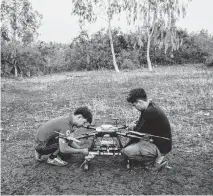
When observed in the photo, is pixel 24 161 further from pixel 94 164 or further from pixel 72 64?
pixel 72 64

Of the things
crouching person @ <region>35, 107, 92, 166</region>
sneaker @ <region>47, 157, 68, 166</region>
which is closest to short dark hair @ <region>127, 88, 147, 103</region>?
crouching person @ <region>35, 107, 92, 166</region>

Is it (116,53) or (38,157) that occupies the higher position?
(116,53)

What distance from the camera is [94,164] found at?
4777mm

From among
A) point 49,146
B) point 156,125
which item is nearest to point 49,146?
point 49,146

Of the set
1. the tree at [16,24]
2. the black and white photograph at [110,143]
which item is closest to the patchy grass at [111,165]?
the black and white photograph at [110,143]

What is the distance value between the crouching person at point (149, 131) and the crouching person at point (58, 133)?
0.76m

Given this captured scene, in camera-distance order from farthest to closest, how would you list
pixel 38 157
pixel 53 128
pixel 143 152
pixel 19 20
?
pixel 19 20 < pixel 38 157 < pixel 53 128 < pixel 143 152

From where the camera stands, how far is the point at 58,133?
430cm

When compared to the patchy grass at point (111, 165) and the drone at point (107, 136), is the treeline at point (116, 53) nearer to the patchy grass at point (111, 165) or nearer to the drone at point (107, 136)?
the patchy grass at point (111, 165)

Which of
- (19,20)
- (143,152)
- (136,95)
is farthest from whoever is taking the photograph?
(19,20)

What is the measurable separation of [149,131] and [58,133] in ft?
4.79

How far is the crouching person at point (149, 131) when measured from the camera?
13.6 ft

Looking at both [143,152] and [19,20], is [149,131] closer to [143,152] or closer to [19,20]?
[143,152]

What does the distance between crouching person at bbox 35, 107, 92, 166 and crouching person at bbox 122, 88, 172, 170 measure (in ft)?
2.51
